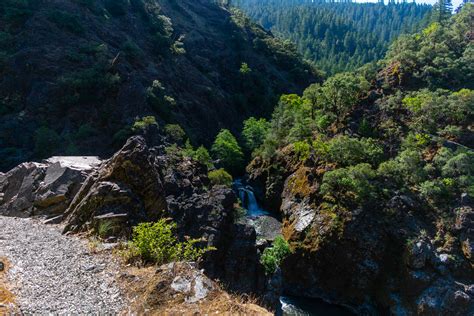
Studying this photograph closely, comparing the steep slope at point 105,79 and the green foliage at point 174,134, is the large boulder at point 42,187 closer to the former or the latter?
the steep slope at point 105,79

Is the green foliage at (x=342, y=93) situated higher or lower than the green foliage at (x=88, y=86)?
higher

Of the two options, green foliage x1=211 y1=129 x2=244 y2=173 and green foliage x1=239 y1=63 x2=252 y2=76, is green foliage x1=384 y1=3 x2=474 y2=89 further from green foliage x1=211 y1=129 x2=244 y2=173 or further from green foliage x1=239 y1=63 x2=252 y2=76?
green foliage x1=239 y1=63 x2=252 y2=76

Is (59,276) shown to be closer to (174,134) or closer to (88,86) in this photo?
(174,134)

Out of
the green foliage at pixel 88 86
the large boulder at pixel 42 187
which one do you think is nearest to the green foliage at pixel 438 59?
the green foliage at pixel 88 86

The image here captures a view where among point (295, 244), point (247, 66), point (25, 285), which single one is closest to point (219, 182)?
point (295, 244)

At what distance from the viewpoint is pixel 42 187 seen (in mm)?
20188

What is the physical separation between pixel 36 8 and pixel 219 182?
156 feet

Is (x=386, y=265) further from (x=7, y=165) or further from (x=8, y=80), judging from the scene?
(x=8, y=80)

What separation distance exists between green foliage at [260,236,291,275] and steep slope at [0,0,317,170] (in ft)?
88.0

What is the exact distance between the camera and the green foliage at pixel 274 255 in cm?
3129

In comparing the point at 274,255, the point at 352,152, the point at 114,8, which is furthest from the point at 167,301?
the point at 114,8

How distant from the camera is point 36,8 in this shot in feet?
208

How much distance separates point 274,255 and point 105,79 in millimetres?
38317

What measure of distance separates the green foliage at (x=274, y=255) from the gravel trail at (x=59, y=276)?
2068 centimetres
